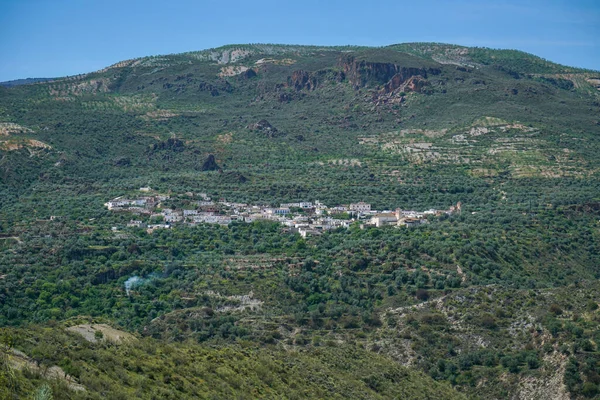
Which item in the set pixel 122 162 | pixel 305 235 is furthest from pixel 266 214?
pixel 122 162

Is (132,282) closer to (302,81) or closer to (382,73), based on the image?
(382,73)

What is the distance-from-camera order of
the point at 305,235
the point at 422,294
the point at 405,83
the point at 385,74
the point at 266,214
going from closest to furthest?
the point at 422,294, the point at 305,235, the point at 266,214, the point at 405,83, the point at 385,74

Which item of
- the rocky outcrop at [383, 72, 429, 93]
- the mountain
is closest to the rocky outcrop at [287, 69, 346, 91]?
the mountain

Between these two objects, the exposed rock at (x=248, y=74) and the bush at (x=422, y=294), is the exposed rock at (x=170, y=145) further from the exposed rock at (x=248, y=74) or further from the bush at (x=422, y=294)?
the bush at (x=422, y=294)

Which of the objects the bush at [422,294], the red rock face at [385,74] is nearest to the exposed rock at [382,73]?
the red rock face at [385,74]

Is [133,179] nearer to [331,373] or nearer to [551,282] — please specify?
[551,282]

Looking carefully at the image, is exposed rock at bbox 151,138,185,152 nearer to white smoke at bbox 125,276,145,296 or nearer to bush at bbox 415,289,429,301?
white smoke at bbox 125,276,145,296
